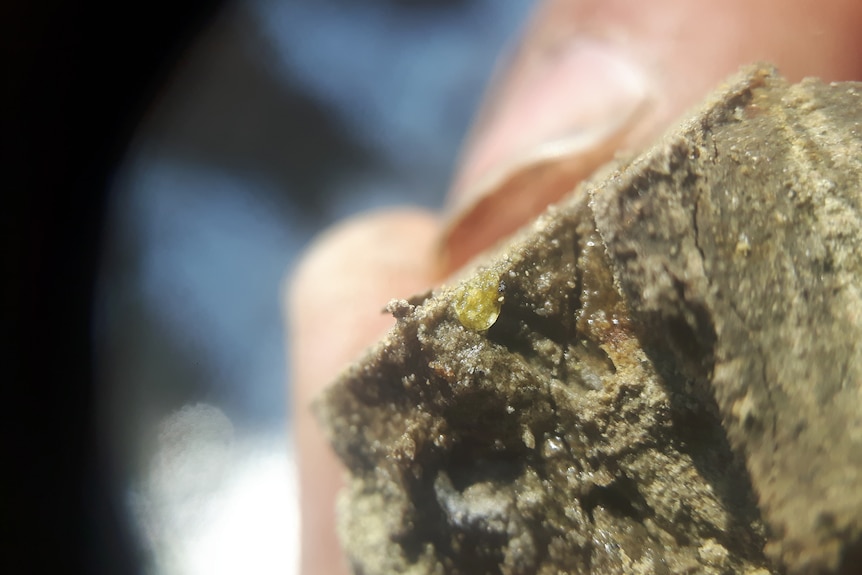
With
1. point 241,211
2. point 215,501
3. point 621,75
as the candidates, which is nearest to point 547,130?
point 621,75

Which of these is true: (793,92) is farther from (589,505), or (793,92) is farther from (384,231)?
(384,231)

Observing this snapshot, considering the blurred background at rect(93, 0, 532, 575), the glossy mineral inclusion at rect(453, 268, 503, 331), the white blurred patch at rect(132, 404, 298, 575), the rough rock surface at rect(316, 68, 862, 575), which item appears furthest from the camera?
the blurred background at rect(93, 0, 532, 575)

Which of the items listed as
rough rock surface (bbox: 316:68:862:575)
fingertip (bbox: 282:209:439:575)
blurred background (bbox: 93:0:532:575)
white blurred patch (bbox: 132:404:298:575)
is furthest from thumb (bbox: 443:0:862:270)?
white blurred patch (bbox: 132:404:298:575)

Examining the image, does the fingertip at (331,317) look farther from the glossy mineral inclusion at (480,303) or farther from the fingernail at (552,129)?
the glossy mineral inclusion at (480,303)

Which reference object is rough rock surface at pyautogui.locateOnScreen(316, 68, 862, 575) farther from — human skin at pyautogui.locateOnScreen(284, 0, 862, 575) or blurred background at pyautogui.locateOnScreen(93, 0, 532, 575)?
blurred background at pyautogui.locateOnScreen(93, 0, 532, 575)

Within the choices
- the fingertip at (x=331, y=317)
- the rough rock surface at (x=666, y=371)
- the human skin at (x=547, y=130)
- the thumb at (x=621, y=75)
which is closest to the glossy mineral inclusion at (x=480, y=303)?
the rough rock surface at (x=666, y=371)
